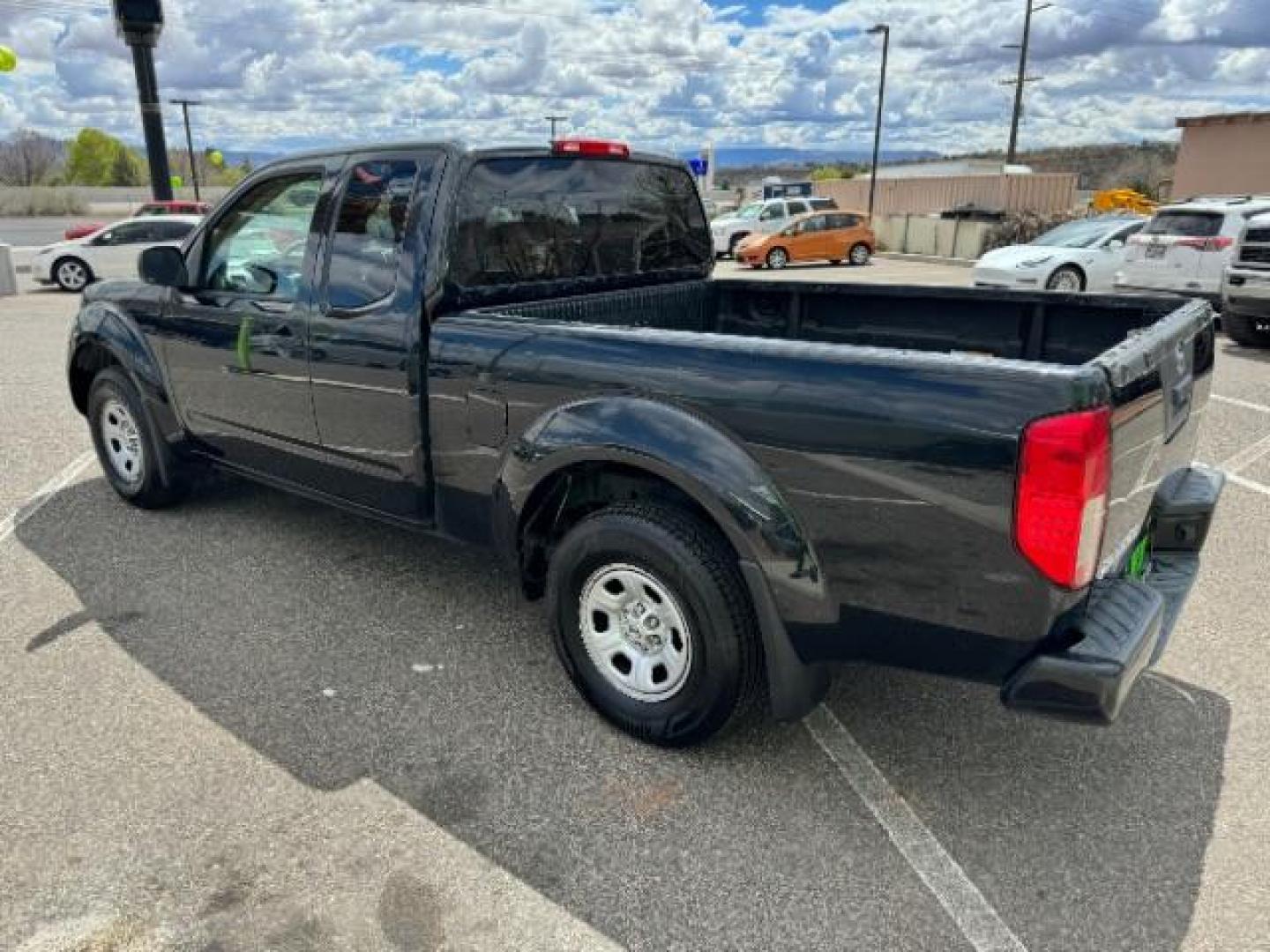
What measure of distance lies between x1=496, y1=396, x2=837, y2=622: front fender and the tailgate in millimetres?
759

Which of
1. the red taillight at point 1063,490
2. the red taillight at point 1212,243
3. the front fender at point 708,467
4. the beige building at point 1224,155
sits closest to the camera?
the red taillight at point 1063,490

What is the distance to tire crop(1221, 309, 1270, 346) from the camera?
10508 millimetres

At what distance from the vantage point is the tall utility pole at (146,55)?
1714 cm

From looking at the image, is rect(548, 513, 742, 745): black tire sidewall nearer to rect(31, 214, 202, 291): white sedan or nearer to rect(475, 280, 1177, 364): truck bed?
rect(475, 280, 1177, 364): truck bed

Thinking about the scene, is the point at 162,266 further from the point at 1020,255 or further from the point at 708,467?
the point at 1020,255

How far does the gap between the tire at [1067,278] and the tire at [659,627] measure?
43.8ft

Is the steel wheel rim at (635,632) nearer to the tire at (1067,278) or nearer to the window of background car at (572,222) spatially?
the window of background car at (572,222)

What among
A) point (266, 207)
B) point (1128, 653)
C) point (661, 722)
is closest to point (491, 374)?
point (661, 722)

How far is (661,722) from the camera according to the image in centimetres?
294

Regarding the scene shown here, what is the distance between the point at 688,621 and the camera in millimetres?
2775

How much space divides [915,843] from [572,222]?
265 cm

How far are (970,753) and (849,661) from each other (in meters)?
0.72

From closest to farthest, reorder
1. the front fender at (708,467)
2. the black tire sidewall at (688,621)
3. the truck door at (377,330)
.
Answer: the front fender at (708,467) → the black tire sidewall at (688,621) → the truck door at (377,330)

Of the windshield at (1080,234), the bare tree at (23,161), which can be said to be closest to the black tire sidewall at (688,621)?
the windshield at (1080,234)
